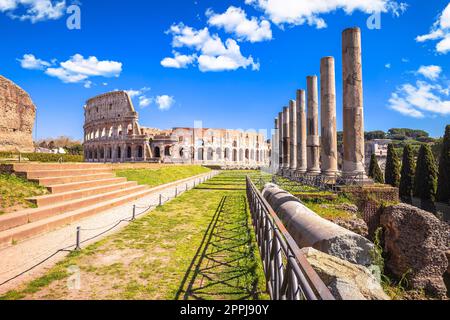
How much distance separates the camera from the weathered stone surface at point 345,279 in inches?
113

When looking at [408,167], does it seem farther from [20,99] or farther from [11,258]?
[20,99]

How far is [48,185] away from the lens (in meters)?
9.47

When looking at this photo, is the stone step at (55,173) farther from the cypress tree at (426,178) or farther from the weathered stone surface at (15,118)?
the cypress tree at (426,178)

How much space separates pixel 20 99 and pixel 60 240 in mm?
12122

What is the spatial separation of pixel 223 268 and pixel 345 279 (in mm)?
2482

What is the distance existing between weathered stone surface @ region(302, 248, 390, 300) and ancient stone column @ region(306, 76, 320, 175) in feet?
52.2

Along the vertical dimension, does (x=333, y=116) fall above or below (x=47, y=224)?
above

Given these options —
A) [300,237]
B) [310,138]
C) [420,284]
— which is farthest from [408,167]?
[300,237]

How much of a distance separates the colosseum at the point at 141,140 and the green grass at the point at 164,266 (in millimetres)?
43430

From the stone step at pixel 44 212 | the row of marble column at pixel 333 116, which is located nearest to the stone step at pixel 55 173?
the stone step at pixel 44 212

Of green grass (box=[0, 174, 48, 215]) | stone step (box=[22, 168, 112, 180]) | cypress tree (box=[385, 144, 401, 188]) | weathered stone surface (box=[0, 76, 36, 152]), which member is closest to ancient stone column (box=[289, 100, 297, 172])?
cypress tree (box=[385, 144, 401, 188])

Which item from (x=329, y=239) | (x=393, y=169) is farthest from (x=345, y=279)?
(x=393, y=169)

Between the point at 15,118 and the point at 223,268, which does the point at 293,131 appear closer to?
the point at 15,118

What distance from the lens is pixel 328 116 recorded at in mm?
16219
